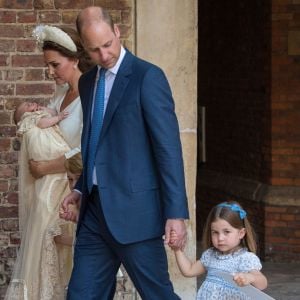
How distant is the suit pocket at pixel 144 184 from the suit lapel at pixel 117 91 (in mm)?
285

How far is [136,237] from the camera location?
5.71 m

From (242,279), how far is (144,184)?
0.66m

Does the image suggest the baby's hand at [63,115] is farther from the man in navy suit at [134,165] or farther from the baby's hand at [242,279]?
the baby's hand at [242,279]

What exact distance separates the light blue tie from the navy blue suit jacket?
54 mm

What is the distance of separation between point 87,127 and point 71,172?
1.69 ft

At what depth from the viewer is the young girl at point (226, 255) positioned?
5.98m

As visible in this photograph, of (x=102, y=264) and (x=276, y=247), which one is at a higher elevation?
(x=102, y=264)

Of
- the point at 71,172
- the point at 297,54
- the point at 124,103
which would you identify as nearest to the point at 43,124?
the point at 71,172

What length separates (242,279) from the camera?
5738 millimetres

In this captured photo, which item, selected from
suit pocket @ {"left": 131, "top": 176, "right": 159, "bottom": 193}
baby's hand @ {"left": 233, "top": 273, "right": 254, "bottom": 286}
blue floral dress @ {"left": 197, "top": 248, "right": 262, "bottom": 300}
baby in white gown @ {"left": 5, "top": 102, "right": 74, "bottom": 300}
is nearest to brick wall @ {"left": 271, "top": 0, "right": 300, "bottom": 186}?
baby in white gown @ {"left": 5, "top": 102, "right": 74, "bottom": 300}

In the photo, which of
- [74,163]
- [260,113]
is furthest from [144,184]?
[260,113]

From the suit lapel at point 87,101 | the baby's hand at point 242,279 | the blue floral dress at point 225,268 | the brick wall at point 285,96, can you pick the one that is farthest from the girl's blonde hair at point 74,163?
the brick wall at point 285,96

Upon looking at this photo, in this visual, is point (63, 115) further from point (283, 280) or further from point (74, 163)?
point (283, 280)

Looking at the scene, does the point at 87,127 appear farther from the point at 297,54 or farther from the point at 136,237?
the point at 297,54
